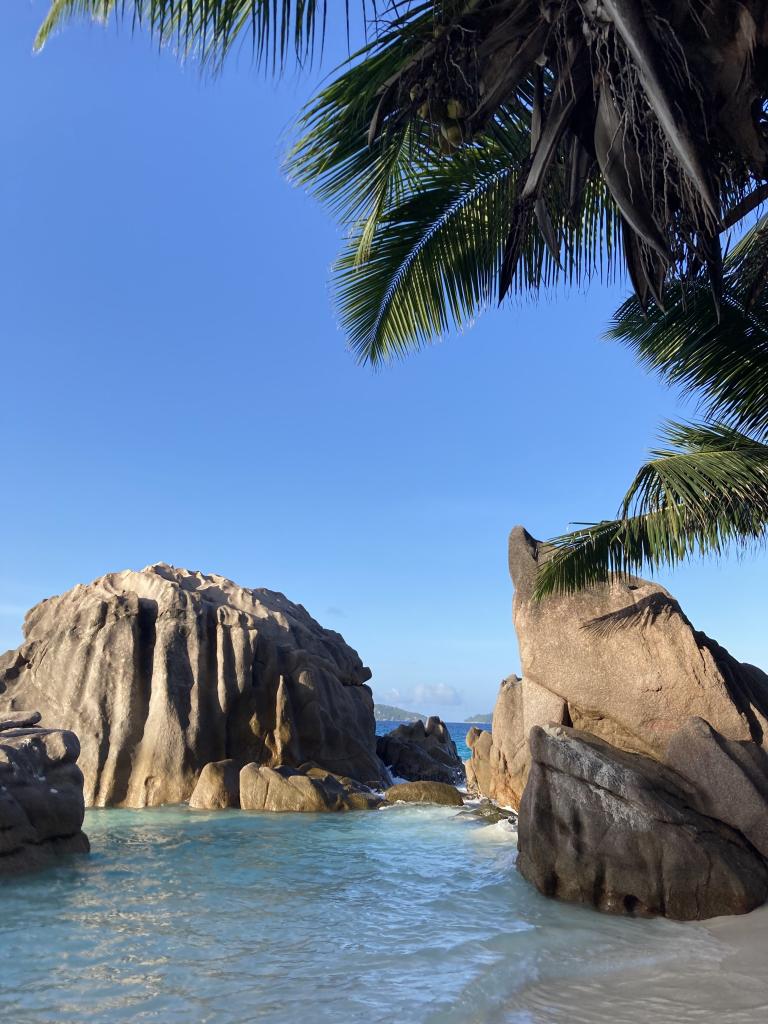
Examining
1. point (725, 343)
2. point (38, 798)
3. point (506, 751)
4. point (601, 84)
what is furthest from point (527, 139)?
point (506, 751)

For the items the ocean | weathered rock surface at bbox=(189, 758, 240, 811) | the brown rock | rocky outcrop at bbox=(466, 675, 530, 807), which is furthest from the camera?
the brown rock

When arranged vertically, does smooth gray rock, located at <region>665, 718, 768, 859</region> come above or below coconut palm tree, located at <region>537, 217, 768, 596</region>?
below

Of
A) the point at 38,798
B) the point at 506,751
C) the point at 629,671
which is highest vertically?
the point at 629,671

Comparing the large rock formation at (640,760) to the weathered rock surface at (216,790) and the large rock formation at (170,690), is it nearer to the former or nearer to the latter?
the weathered rock surface at (216,790)

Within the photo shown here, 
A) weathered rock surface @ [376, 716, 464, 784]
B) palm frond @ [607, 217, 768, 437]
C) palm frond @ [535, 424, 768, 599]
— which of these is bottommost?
weathered rock surface @ [376, 716, 464, 784]

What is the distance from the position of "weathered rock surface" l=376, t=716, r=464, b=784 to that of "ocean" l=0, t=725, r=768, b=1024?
14.8 metres

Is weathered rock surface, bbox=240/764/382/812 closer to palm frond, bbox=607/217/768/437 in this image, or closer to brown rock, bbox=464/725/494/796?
brown rock, bbox=464/725/494/796

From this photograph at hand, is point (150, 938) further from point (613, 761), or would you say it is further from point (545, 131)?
point (545, 131)

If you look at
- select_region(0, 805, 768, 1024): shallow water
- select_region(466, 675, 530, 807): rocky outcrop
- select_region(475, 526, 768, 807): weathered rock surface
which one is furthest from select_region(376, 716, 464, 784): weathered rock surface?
select_region(0, 805, 768, 1024): shallow water

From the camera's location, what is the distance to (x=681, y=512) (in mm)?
8688

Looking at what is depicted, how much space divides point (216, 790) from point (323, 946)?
11480mm

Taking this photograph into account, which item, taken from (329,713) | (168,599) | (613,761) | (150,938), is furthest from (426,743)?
(150,938)

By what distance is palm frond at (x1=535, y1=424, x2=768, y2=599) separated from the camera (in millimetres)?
7980

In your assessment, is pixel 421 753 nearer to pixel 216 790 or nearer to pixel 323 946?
pixel 216 790
